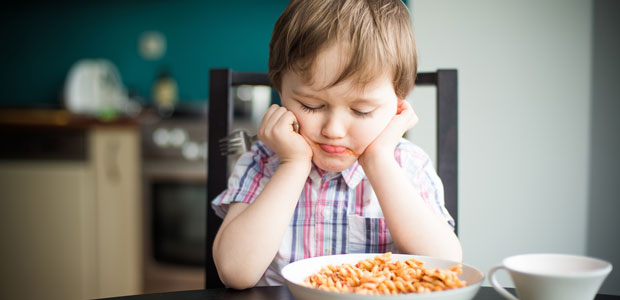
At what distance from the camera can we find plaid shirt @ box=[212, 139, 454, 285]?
89 centimetres

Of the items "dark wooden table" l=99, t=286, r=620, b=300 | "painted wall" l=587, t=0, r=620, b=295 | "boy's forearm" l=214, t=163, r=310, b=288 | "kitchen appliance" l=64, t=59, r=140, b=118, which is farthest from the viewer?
"kitchen appliance" l=64, t=59, r=140, b=118

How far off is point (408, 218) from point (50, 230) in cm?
198

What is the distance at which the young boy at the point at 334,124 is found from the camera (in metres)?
0.71

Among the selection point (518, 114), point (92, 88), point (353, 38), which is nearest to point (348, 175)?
point (353, 38)

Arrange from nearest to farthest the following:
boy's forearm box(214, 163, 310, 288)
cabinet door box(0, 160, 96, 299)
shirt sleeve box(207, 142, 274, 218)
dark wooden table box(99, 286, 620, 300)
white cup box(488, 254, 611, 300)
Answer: white cup box(488, 254, 611, 300) → dark wooden table box(99, 286, 620, 300) → boy's forearm box(214, 163, 310, 288) → shirt sleeve box(207, 142, 274, 218) → cabinet door box(0, 160, 96, 299)

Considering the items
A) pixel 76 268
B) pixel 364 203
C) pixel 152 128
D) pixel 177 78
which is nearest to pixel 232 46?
pixel 177 78

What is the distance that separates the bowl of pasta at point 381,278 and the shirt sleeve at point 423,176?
0.87 ft

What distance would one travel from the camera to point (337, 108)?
718 millimetres

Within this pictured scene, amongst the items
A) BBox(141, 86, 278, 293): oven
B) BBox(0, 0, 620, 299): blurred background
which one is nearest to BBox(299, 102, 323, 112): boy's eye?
BBox(0, 0, 620, 299): blurred background

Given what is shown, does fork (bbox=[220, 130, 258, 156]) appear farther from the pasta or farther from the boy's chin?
the pasta

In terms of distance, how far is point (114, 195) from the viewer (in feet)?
7.41

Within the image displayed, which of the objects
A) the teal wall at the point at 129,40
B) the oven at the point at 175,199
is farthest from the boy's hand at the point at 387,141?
the teal wall at the point at 129,40

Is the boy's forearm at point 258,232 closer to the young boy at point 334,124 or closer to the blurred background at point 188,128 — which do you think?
the young boy at point 334,124

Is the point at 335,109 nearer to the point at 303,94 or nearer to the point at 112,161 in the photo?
the point at 303,94
